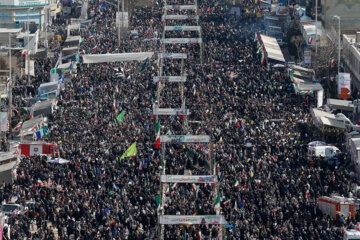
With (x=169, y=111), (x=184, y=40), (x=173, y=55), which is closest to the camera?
(x=169, y=111)

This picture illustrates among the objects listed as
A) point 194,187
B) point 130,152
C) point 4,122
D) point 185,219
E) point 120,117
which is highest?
point 120,117

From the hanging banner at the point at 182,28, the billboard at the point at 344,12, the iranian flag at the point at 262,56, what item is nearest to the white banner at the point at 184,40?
the hanging banner at the point at 182,28

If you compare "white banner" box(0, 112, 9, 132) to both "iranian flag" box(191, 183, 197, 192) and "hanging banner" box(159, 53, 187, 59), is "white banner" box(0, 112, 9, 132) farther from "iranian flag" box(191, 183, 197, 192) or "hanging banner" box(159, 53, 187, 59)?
"iranian flag" box(191, 183, 197, 192)

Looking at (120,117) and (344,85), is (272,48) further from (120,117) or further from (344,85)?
(120,117)

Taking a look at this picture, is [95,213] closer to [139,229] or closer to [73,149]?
[139,229]

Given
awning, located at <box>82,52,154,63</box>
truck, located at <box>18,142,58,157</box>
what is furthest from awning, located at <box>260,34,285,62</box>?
truck, located at <box>18,142,58,157</box>

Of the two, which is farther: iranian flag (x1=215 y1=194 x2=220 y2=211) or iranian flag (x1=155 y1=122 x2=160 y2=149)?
iranian flag (x1=155 y1=122 x2=160 y2=149)

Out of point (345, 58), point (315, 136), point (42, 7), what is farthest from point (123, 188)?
point (42, 7)

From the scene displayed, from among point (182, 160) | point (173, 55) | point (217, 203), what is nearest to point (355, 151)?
point (182, 160)
